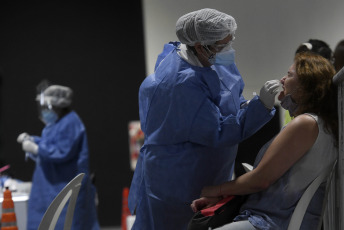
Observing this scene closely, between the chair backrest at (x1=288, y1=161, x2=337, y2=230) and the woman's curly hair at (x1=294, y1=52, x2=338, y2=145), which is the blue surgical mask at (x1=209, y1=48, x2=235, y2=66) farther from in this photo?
the chair backrest at (x1=288, y1=161, x2=337, y2=230)

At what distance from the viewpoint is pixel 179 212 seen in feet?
8.18

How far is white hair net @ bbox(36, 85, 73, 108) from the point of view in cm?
544

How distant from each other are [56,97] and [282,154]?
12.1 feet

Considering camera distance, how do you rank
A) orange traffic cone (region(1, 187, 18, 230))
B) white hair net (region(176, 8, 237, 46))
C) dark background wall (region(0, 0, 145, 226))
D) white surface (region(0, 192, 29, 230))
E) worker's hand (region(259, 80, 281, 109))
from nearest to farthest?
worker's hand (region(259, 80, 281, 109)) → white hair net (region(176, 8, 237, 46)) → orange traffic cone (region(1, 187, 18, 230)) → white surface (region(0, 192, 29, 230)) → dark background wall (region(0, 0, 145, 226))

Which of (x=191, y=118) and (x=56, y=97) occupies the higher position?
(x=191, y=118)

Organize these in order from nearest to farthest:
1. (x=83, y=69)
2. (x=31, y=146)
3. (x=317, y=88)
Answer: (x=317, y=88)
(x=31, y=146)
(x=83, y=69)

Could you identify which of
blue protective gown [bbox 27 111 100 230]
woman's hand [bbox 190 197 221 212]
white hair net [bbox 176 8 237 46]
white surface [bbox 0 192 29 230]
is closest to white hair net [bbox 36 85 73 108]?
blue protective gown [bbox 27 111 100 230]

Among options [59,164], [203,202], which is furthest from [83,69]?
[203,202]

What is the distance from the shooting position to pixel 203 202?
91.0 inches

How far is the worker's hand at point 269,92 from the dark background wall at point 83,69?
184 inches

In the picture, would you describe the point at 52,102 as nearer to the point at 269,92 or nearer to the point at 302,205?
the point at 269,92

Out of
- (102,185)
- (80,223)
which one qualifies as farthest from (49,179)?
(102,185)

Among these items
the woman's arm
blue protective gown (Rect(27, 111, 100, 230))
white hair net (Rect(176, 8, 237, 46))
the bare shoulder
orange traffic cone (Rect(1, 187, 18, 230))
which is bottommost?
blue protective gown (Rect(27, 111, 100, 230))

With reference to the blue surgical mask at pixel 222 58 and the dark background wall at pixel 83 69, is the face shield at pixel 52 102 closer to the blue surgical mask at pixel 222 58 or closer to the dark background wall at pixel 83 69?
the dark background wall at pixel 83 69
